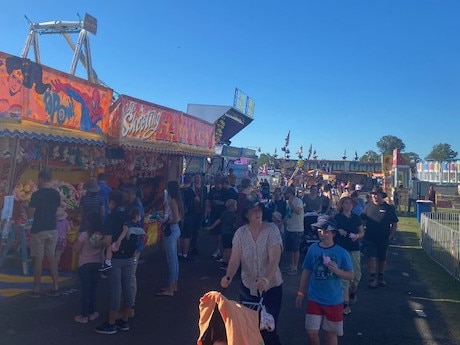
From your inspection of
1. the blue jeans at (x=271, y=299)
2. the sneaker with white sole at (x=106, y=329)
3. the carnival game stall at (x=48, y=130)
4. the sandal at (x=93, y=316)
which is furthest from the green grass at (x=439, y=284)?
the carnival game stall at (x=48, y=130)

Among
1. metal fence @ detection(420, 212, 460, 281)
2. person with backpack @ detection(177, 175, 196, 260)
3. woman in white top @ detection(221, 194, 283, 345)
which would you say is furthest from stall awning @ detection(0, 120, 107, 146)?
metal fence @ detection(420, 212, 460, 281)

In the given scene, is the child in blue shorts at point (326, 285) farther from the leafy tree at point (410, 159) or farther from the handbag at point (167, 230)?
the leafy tree at point (410, 159)

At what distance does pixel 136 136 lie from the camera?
938 centimetres

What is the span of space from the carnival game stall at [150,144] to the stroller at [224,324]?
6320 millimetres

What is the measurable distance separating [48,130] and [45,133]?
0.17 metres

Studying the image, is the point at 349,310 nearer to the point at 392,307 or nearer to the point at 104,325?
the point at 392,307

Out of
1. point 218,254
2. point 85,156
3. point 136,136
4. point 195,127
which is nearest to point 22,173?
point 85,156

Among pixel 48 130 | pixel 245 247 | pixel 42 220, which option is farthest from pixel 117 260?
pixel 48 130

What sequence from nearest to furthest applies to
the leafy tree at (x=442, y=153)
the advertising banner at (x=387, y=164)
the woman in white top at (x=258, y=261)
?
1. the woman in white top at (x=258, y=261)
2. the advertising banner at (x=387, y=164)
3. the leafy tree at (x=442, y=153)

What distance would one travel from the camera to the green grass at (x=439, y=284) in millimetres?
6422

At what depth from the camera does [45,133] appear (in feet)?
22.0

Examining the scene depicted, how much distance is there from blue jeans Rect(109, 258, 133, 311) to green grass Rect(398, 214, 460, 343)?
4289mm

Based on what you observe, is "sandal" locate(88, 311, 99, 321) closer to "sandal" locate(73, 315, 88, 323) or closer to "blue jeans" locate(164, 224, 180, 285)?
"sandal" locate(73, 315, 88, 323)

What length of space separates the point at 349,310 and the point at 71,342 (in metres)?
3.99
